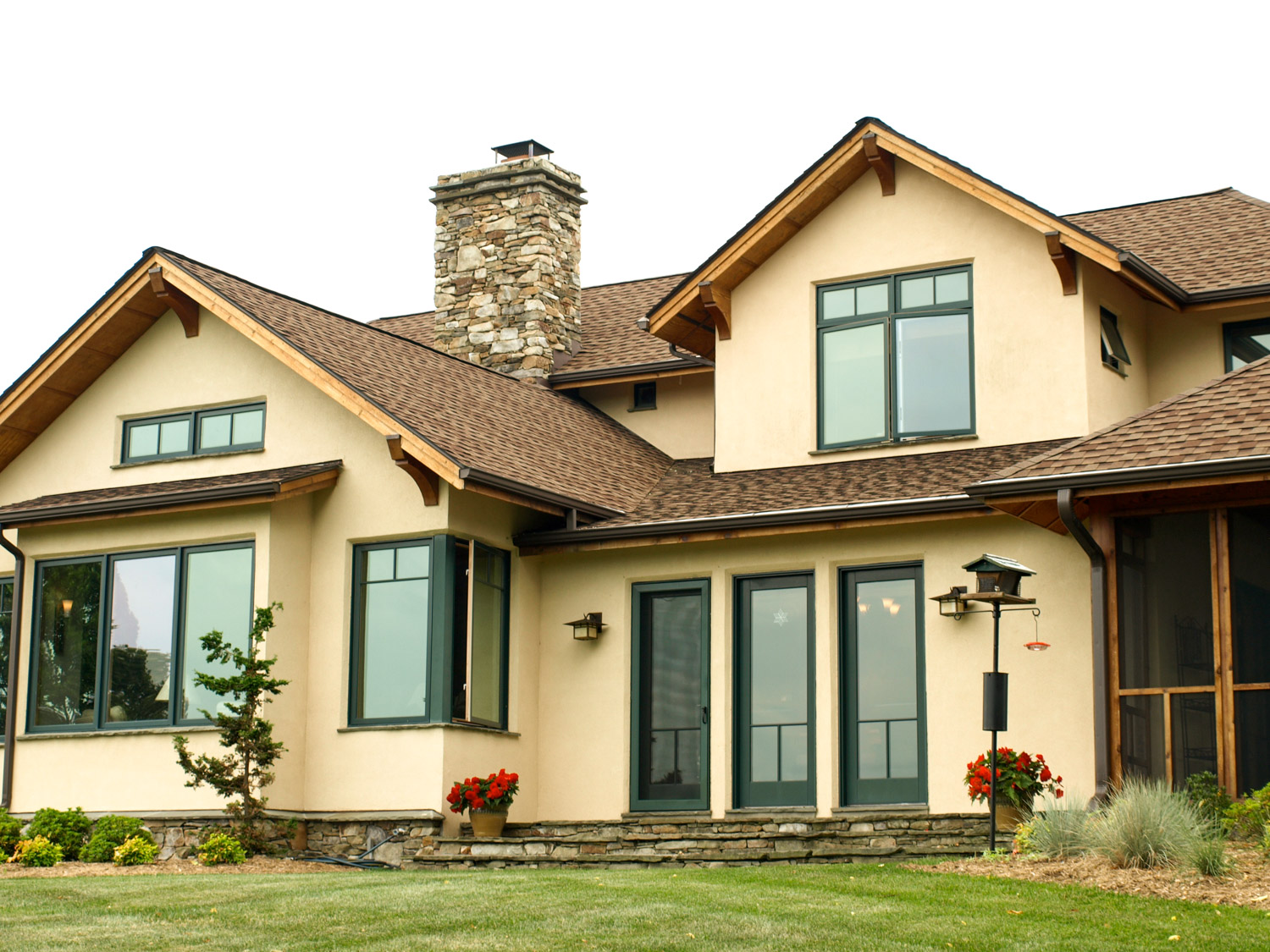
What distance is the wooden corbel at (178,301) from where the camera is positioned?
16.2 metres

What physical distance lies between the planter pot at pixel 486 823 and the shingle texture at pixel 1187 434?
527 cm

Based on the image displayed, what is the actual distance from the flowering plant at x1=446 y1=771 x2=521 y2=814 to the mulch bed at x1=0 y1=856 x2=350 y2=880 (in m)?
1.08

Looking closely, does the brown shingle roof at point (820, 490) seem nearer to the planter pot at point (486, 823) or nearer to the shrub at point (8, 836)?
the planter pot at point (486, 823)

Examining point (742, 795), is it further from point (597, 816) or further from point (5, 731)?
point (5, 731)

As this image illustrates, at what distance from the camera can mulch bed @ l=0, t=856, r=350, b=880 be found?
13141 mm

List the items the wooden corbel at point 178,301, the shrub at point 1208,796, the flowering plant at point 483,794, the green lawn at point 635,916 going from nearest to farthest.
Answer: the green lawn at point 635,916, the shrub at point 1208,796, the flowering plant at point 483,794, the wooden corbel at point 178,301

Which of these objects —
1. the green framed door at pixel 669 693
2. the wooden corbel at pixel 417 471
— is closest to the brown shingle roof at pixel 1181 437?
the green framed door at pixel 669 693

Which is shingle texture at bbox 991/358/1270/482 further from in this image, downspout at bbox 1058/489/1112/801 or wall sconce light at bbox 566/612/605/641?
wall sconce light at bbox 566/612/605/641

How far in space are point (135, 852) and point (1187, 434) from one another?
9374 millimetres

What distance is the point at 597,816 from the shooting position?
49.6ft

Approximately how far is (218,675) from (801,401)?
628 centimetres

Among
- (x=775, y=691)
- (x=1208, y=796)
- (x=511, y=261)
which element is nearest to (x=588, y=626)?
(x=775, y=691)

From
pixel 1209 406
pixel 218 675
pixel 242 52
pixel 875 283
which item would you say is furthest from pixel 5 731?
pixel 1209 406

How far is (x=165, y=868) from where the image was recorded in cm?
1353
